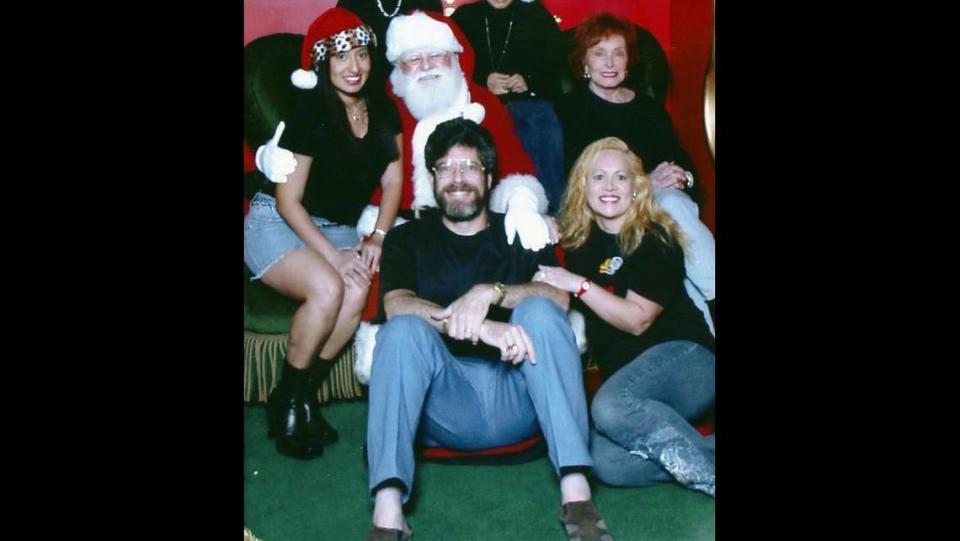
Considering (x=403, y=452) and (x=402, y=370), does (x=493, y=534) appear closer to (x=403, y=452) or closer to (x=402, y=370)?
(x=403, y=452)

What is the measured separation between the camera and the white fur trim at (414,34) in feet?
8.16

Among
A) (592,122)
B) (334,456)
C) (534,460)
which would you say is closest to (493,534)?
(534,460)

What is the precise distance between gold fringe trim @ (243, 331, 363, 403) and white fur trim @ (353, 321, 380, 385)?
2 cm

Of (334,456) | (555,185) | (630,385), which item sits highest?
(555,185)

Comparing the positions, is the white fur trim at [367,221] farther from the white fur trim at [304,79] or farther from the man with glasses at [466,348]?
the white fur trim at [304,79]

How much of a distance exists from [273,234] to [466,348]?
1.97 feet

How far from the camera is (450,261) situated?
246cm

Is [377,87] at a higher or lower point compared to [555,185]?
higher

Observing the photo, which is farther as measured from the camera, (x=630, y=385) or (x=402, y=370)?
(x=630, y=385)

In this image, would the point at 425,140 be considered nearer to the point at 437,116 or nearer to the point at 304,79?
the point at 437,116

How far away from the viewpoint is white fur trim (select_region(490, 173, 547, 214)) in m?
2.50

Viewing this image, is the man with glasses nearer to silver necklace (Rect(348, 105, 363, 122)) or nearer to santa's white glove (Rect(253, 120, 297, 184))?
silver necklace (Rect(348, 105, 363, 122))

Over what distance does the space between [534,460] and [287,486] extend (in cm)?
64

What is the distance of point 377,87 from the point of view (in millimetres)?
2520
